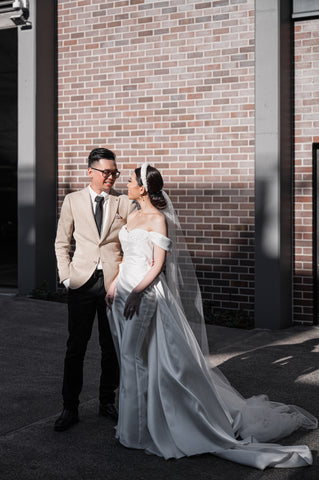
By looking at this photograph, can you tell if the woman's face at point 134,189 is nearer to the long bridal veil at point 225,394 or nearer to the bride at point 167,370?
the bride at point 167,370

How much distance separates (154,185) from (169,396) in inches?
57.6

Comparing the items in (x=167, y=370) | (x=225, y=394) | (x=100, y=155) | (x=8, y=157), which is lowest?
(x=225, y=394)

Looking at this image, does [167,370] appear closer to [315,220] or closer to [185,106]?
[315,220]

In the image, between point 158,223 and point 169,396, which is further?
point 158,223

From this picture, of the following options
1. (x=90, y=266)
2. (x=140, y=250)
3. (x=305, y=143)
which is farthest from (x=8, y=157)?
(x=140, y=250)

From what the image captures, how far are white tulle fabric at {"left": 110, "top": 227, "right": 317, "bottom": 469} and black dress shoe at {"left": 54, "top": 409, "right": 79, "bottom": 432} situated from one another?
0.45 meters

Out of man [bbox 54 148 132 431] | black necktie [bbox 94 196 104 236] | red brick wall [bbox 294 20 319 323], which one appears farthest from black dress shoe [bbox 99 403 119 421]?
red brick wall [bbox 294 20 319 323]

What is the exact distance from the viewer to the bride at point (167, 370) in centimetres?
409

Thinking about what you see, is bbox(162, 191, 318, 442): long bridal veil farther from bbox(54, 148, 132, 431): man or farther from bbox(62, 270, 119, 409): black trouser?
bbox(62, 270, 119, 409): black trouser

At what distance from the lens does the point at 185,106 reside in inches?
358

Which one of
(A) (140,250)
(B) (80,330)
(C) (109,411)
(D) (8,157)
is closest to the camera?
(A) (140,250)

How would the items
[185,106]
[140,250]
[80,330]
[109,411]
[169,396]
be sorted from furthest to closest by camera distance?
[185,106], [109,411], [80,330], [140,250], [169,396]

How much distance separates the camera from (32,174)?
9.84m

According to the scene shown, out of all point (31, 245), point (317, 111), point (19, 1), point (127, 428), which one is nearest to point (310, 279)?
point (317, 111)
